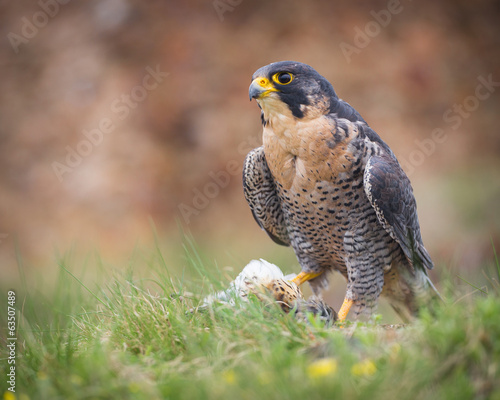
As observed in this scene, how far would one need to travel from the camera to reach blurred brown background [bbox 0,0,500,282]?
34.9 ft

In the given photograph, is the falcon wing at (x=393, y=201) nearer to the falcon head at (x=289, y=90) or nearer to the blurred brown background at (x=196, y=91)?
the falcon head at (x=289, y=90)

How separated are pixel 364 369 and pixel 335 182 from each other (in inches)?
66.1

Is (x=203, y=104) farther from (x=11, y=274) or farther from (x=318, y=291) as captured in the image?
(x=318, y=291)

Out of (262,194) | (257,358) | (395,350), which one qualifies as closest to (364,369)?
(395,350)

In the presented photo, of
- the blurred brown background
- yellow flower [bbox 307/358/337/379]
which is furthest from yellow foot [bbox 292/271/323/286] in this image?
the blurred brown background

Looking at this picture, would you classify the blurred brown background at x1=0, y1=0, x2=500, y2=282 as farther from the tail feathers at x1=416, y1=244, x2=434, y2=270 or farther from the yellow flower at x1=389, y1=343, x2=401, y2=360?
the yellow flower at x1=389, y1=343, x2=401, y2=360

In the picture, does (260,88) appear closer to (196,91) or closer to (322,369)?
(322,369)

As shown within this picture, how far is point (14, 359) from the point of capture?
2.78m

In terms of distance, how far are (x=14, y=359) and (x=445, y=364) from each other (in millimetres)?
2267

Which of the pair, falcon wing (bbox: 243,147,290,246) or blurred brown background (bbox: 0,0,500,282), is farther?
blurred brown background (bbox: 0,0,500,282)

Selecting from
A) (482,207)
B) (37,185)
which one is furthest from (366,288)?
(37,185)

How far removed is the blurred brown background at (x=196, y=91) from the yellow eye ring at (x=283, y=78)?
280 inches

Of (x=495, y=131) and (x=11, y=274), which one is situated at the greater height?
(x=495, y=131)

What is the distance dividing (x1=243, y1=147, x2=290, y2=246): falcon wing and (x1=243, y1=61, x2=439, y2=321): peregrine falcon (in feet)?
0.04
